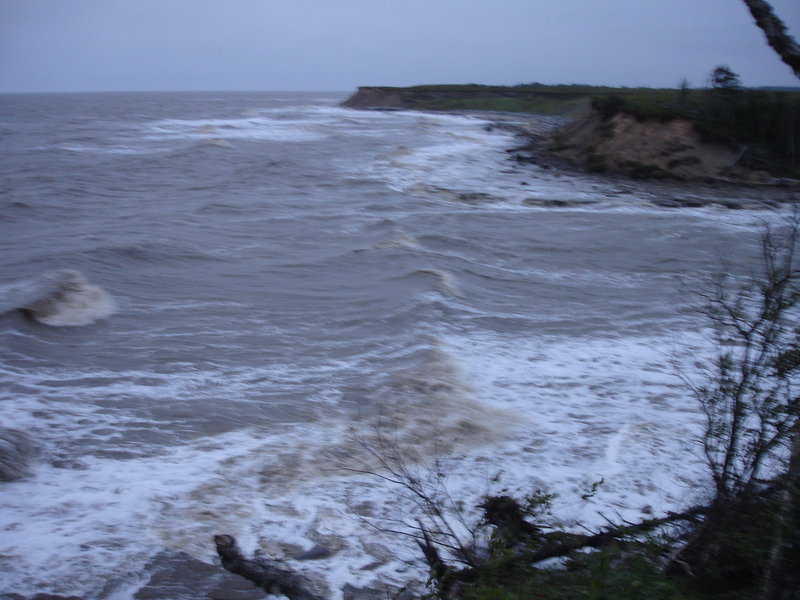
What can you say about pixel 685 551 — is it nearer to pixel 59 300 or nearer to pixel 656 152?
pixel 59 300

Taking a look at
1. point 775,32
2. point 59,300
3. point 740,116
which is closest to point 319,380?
point 59,300

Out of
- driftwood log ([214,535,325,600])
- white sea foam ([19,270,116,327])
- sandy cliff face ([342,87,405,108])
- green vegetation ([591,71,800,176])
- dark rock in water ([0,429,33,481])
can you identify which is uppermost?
sandy cliff face ([342,87,405,108])

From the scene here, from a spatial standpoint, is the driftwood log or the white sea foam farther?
the white sea foam

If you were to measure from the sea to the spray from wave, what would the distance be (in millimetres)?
65

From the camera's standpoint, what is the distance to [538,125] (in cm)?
6825

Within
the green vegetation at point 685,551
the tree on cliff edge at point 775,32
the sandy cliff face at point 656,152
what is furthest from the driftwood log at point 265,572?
the sandy cliff face at point 656,152

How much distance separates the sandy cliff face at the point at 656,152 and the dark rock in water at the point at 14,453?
110 feet

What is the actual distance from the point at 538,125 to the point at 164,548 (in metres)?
67.5

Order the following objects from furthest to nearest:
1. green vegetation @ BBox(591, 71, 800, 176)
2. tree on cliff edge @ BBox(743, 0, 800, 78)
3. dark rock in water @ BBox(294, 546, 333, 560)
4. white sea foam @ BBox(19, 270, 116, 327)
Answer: green vegetation @ BBox(591, 71, 800, 176) → white sea foam @ BBox(19, 270, 116, 327) → dark rock in water @ BBox(294, 546, 333, 560) → tree on cliff edge @ BBox(743, 0, 800, 78)

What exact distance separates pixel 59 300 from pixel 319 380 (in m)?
5.55

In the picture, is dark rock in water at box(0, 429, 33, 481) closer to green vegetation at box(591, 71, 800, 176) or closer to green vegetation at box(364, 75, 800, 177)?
green vegetation at box(364, 75, 800, 177)

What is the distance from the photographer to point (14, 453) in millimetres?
6684

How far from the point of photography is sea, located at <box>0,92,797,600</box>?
5.62m

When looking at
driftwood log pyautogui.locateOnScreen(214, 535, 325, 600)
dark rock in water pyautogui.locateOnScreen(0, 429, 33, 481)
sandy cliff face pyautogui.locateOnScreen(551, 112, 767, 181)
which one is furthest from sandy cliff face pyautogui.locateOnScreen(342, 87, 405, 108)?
driftwood log pyautogui.locateOnScreen(214, 535, 325, 600)
